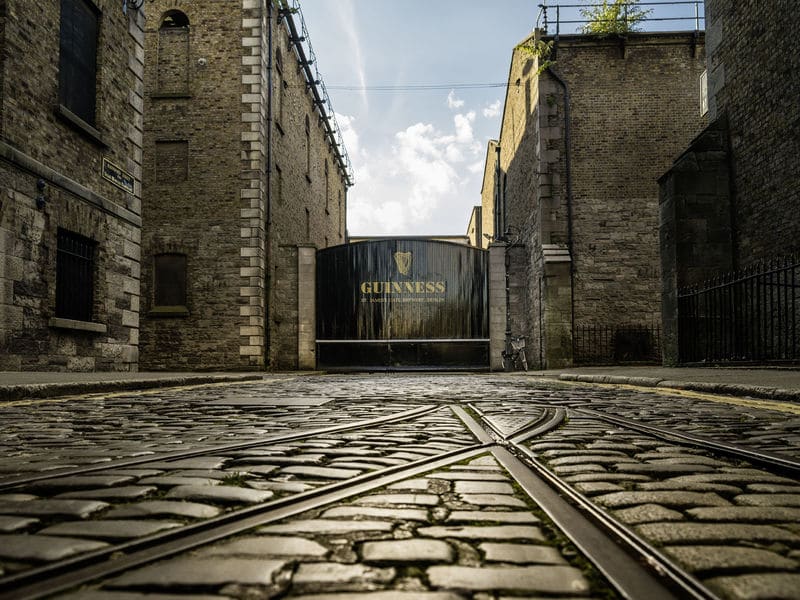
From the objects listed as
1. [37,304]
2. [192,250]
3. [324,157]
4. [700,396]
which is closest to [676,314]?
[700,396]

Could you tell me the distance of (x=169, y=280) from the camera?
18484 millimetres

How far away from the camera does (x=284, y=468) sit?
268 cm

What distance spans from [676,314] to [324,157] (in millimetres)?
20873

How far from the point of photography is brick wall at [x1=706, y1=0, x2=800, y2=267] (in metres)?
11.4

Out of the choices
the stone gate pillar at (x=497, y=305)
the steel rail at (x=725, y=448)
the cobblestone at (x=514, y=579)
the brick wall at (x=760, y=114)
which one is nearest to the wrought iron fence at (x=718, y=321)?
the brick wall at (x=760, y=114)

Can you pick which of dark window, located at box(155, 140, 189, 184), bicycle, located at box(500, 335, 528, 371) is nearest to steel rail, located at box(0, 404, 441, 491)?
bicycle, located at box(500, 335, 528, 371)

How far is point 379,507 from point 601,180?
17886 mm

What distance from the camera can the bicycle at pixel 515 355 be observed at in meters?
19.0

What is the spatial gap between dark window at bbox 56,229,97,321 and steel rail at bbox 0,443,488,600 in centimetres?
1002

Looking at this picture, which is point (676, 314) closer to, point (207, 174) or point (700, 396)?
point (700, 396)

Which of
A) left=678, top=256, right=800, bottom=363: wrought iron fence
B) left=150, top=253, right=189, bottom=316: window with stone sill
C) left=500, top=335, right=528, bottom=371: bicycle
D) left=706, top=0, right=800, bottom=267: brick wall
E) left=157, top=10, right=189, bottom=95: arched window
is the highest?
left=157, top=10, right=189, bottom=95: arched window

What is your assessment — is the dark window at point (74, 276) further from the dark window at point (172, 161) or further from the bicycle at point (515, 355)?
the bicycle at point (515, 355)

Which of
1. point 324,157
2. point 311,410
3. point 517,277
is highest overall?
point 324,157

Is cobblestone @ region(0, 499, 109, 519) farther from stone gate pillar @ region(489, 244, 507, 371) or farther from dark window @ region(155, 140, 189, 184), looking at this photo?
dark window @ region(155, 140, 189, 184)
